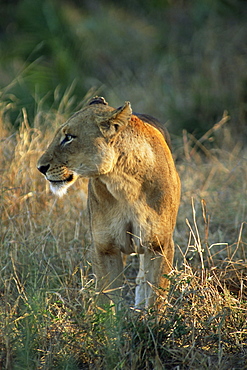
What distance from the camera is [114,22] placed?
11.5 metres

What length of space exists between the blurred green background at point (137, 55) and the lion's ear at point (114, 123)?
4.39 metres

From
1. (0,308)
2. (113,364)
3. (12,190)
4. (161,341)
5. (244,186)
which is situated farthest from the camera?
(244,186)

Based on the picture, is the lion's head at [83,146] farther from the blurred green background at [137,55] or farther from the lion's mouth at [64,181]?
the blurred green background at [137,55]

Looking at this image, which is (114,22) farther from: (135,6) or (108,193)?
(108,193)

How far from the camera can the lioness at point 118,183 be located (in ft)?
11.6

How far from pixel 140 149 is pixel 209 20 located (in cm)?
777

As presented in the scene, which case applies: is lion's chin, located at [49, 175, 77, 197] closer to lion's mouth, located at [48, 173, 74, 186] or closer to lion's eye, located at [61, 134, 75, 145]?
lion's mouth, located at [48, 173, 74, 186]

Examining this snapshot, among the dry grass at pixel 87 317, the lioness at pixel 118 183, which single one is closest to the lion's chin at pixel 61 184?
the lioness at pixel 118 183

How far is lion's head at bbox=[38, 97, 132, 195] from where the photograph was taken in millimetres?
3500

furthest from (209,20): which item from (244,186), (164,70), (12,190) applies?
(12,190)

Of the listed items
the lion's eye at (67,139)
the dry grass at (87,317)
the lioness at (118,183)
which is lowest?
the dry grass at (87,317)

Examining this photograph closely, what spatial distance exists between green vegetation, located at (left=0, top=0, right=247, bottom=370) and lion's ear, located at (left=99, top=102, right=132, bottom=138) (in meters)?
0.81

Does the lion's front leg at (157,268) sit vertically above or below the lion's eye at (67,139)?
below

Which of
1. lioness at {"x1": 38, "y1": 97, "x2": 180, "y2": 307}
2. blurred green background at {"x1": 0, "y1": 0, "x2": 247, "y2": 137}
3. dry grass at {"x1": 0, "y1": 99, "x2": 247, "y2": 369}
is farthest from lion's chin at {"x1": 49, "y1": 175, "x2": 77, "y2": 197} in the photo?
blurred green background at {"x1": 0, "y1": 0, "x2": 247, "y2": 137}
